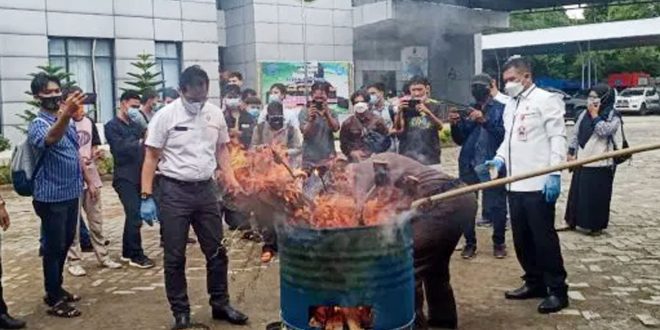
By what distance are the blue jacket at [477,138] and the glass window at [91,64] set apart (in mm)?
12568

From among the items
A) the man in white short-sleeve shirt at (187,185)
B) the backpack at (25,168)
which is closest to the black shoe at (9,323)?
the backpack at (25,168)

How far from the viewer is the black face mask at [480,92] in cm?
705

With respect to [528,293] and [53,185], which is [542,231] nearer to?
[528,293]

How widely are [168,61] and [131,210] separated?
13458 millimetres

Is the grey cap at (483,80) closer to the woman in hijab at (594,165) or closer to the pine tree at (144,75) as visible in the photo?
the woman in hijab at (594,165)

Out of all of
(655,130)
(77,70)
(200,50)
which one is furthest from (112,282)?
(655,130)

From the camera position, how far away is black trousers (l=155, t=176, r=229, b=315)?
481 centimetres

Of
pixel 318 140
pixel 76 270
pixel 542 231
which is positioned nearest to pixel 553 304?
pixel 542 231

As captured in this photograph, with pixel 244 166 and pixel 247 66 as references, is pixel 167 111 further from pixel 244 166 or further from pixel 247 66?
pixel 247 66

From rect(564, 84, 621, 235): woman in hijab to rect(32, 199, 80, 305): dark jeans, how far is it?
5.44 meters

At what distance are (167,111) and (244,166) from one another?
0.88 metres

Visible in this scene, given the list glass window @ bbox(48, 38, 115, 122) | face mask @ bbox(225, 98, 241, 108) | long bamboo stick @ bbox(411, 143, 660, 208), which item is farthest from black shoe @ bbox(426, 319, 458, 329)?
glass window @ bbox(48, 38, 115, 122)

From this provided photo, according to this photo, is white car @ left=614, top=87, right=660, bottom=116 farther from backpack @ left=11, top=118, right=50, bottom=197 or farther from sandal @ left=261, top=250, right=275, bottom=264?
backpack @ left=11, top=118, right=50, bottom=197

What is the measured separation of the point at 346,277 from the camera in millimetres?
3381
